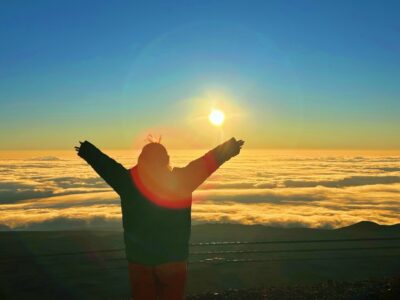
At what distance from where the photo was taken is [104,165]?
16.7 feet

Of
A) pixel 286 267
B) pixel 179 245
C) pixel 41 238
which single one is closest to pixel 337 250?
pixel 286 267

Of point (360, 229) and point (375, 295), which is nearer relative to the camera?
point (375, 295)

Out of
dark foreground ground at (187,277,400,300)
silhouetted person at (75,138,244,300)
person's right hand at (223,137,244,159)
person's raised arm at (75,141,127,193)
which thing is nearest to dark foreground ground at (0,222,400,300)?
dark foreground ground at (187,277,400,300)

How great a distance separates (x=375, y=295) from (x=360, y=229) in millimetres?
109659

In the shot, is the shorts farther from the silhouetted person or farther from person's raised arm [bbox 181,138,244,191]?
person's raised arm [bbox 181,138,244,191]

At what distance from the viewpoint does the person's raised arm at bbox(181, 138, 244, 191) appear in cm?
505

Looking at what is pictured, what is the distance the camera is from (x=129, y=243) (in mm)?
5070

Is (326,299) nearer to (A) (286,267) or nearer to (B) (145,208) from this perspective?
(B) (145,208)

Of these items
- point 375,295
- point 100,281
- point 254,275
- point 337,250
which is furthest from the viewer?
point 337,250

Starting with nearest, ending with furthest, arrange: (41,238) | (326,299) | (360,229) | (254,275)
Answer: (326,299), (254,275), (41,238), (360,229)

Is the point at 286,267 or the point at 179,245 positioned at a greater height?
the point at 179,245

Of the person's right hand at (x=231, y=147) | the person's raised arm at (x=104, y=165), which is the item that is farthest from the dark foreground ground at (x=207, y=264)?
the person's raised arm at (x=104, y=165)

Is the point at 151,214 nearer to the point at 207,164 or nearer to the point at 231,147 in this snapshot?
the point at 207,164

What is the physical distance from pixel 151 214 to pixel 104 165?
730 mm
